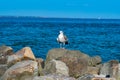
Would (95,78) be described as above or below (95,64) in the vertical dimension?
above

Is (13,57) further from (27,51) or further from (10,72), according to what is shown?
(10,72)

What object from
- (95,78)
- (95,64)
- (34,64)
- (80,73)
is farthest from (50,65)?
(95,64)

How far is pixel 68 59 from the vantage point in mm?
19344

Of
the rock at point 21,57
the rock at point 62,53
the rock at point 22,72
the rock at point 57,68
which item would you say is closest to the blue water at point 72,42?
the rock at point 62,53

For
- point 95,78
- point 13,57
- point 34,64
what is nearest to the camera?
point 95,78

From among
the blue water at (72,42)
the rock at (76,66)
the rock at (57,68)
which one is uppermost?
the rock at (57,68)

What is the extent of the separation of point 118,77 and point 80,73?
432 cm

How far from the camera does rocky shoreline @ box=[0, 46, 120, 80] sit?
15.1m

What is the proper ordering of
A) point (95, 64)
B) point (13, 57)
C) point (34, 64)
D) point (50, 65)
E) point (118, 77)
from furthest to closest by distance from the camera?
1. point (95, 64)
2. point (13, 57)
3. point (50, 65)
4. point (34, 64)
5. point (118, 77)

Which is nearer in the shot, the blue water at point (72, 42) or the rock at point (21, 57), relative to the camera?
the rock at point (21, 57)

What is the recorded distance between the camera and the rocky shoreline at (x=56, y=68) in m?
15.1

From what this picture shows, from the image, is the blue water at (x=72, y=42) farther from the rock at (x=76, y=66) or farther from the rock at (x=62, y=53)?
the rock at (x=76, y=66)

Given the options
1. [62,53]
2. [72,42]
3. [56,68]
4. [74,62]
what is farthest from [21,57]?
[72,42]

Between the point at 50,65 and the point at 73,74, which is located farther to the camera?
the point at 73,74
